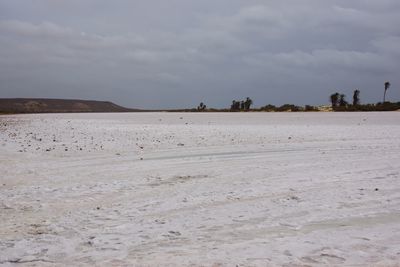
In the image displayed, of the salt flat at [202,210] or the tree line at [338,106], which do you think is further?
the tree line at [338,106]

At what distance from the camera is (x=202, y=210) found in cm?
707

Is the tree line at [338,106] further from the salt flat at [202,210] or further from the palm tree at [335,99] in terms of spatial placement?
the salt flat at [202,210]

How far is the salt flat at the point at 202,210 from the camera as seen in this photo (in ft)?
16.8

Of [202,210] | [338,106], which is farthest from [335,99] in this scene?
[202,210]

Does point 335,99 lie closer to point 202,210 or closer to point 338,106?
point 338,106

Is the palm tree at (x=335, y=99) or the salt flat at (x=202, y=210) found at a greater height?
the palm tree at (x=335, y=99)

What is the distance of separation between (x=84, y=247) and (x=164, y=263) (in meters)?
1.09

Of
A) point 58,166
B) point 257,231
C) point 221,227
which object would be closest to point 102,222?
point 221,227

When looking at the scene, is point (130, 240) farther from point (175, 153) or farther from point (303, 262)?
point (175, 153)

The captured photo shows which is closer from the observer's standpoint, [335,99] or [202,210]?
[202,210]

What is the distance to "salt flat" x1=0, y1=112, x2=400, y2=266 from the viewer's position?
5.12m

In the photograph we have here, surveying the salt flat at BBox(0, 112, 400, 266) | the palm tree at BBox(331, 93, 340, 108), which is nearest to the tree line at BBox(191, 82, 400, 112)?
the palm tree at BBox(331, 93, 340, 108)

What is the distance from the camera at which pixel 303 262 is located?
4844 millimetres

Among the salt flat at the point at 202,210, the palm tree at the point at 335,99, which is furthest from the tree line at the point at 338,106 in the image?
the salt flat at the point at 202,210
